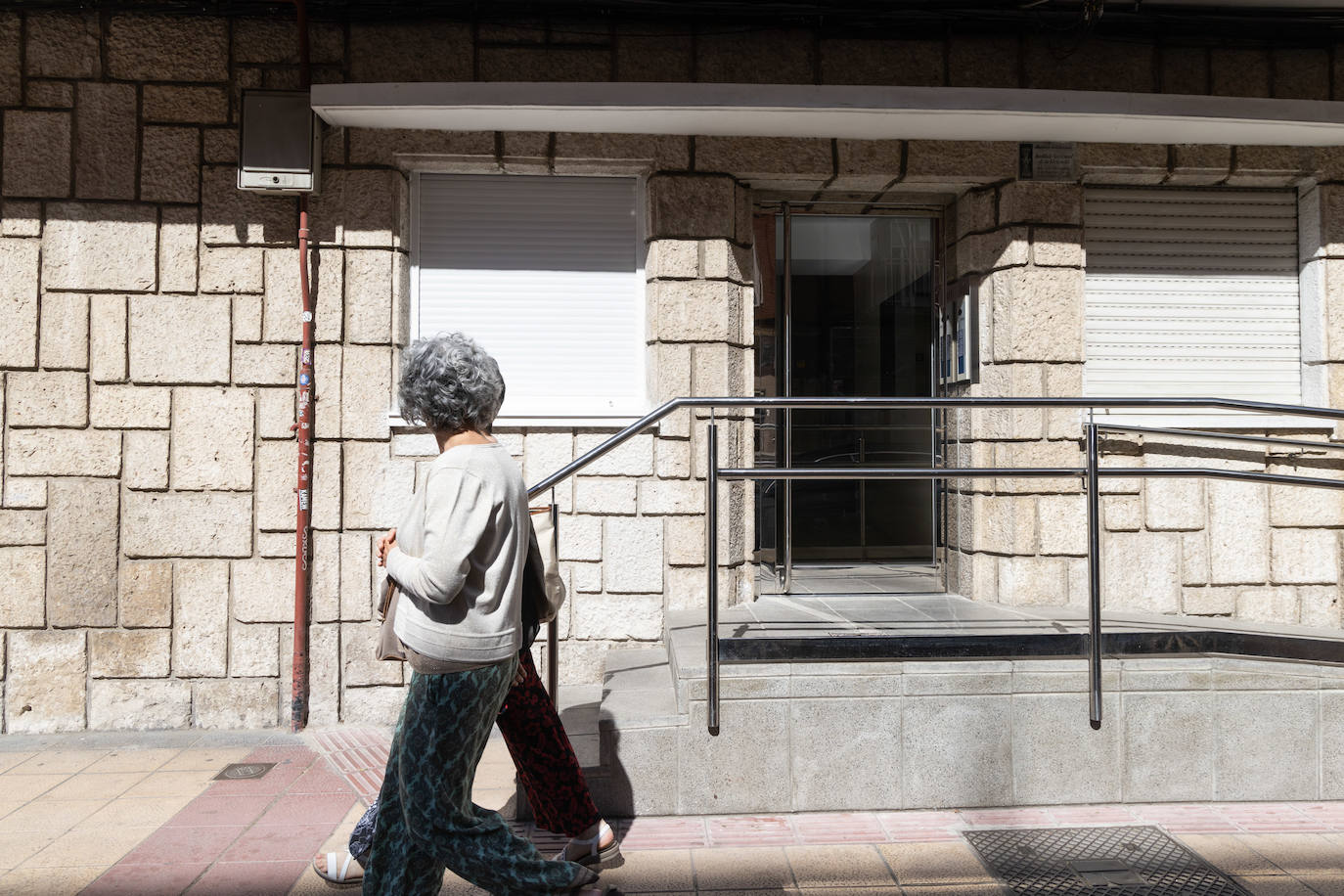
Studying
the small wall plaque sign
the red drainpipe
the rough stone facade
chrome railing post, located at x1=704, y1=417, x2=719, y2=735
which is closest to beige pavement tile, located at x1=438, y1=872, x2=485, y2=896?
chrome railing post, located at x1=704, y1=417, x2=719, y2=735

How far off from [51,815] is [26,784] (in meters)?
0.51

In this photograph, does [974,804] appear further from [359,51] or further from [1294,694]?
[359,51]

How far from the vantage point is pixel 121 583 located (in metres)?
5.08

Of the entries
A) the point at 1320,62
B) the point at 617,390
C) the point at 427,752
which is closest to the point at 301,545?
the point at 617,390

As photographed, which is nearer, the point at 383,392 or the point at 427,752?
the point at 427,752

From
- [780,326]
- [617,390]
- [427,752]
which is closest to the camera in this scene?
[427,752]

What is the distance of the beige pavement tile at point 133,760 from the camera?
4.49 m

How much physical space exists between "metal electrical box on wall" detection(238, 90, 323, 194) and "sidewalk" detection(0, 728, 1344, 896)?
2.93 meters

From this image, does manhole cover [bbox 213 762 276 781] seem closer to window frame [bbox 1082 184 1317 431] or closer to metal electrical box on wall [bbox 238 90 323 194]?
metal electrical box on wall [bbox 238 90 323 194]

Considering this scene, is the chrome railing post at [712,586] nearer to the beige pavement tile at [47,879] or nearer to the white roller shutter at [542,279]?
the white roller shutter at [542,279]

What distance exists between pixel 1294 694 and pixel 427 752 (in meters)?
3.49

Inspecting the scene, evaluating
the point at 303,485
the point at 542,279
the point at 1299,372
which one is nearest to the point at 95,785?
Answer: the point at 303,485

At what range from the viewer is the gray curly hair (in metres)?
2.61

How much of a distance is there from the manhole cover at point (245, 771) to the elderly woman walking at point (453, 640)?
209 cm
